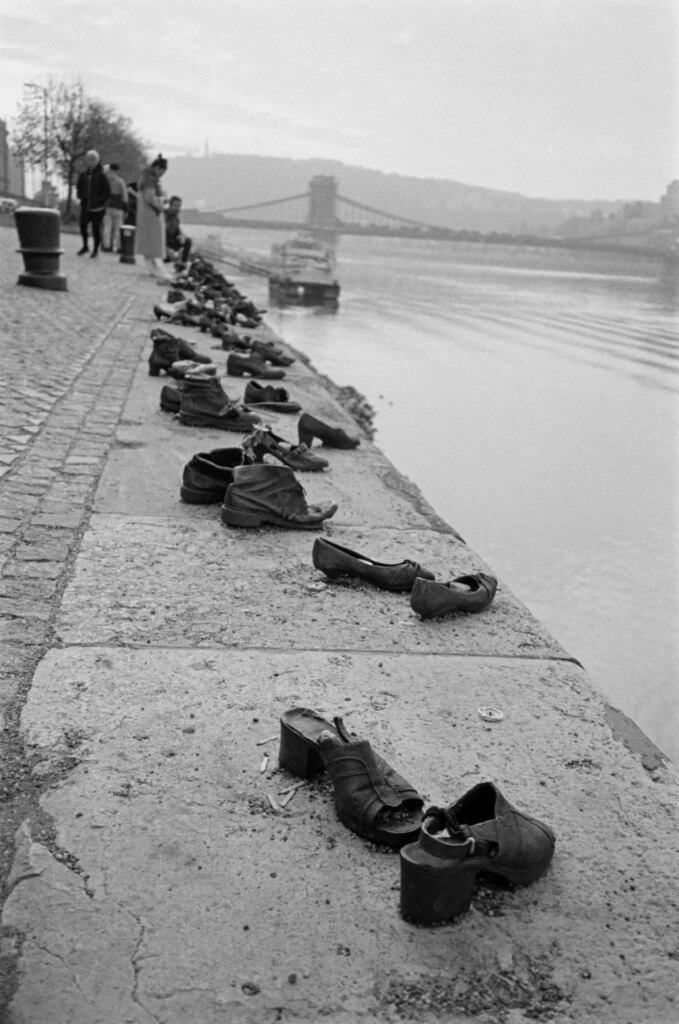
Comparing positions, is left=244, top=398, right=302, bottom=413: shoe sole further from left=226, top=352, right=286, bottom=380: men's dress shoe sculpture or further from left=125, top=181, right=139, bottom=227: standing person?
left=125, top=181, right=139, bottom=227: standing person

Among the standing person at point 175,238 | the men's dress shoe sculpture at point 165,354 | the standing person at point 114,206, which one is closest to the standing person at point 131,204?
the standing person at point 114,206

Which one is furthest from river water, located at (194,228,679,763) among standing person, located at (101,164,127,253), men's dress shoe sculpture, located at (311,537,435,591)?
standing person, located at (101,164,127,253)

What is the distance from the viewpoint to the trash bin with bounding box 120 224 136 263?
872 inches

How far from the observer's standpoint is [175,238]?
27375mm

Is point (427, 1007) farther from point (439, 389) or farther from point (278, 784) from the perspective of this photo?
point (439, 389)

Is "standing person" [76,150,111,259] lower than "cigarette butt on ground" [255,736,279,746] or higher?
higher

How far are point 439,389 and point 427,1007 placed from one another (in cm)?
1537

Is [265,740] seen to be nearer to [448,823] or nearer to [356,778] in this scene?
[356,778]

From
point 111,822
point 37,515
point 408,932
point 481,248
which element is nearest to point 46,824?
point 111,822

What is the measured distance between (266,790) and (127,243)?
860 inches

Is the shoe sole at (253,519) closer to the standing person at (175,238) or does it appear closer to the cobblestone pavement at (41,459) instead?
the cobblestone pavement at (41,459)

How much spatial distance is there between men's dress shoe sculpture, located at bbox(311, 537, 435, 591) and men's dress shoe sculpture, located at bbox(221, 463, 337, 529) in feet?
2.05

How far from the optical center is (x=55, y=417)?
6023mm

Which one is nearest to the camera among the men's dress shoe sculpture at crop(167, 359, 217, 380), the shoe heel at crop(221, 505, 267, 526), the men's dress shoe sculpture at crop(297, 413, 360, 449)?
the shoe heel at crop(221, 505, 267, 526)
